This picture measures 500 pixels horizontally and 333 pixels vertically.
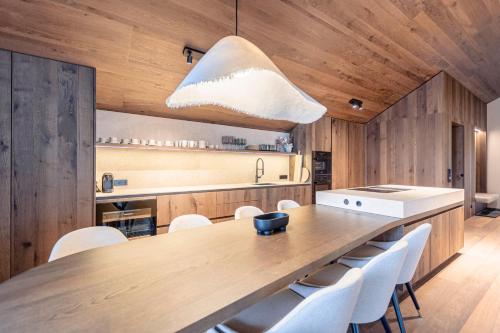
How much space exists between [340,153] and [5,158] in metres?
4.95

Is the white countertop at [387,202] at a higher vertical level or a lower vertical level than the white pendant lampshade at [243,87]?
lower

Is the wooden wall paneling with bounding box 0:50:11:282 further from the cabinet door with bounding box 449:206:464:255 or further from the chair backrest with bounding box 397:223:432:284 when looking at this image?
the cabinet door with bounding box 449:206:464:255

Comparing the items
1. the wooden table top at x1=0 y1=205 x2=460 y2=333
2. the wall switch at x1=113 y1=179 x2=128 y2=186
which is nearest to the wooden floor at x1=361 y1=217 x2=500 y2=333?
the wooden table top at x1=0 y1=205 x2=460 y2=333

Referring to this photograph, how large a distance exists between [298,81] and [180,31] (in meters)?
1.86

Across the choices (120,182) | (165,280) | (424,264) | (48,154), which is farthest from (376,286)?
(120,182)

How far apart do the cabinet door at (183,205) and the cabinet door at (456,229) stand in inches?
110

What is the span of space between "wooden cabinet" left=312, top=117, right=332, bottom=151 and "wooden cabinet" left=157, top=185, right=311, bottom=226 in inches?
35.0

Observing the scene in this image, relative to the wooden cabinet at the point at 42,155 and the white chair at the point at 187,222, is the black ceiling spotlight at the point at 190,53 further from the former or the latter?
the white chair at the point at 187,222

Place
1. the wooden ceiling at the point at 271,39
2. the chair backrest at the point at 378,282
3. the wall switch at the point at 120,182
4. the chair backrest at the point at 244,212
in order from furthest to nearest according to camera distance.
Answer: the wall switch at the point at 120,182, the chair backrest at the point at 244,212, the wooden ceiling at the point at 271,39, the chair backrest at the point at 378,282

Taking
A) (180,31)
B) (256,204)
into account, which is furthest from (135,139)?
(256,204)

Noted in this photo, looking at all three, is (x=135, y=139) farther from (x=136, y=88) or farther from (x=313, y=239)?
(x=313, y=239)

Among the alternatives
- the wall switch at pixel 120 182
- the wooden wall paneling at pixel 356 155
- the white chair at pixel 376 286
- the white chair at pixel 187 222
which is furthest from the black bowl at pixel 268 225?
the wooden wall paneling at pixel 356 155

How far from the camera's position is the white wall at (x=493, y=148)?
20.2ft

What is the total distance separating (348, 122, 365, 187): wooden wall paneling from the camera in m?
5.38
